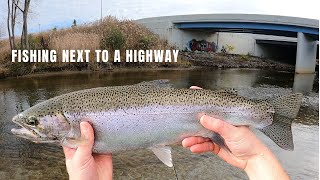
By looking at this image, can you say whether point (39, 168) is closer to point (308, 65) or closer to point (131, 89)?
point (131, 89)

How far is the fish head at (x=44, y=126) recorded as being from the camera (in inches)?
104

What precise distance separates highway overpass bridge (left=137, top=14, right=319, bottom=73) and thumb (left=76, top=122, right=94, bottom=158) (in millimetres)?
37490

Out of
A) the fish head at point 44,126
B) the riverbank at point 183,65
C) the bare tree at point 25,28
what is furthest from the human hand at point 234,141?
the bare tree at point 25,28

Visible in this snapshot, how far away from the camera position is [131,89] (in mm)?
2773

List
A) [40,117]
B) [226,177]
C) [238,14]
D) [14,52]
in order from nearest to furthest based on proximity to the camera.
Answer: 1. [40,117]
2. [226,177]
3. [14,52]
4. [238,14]

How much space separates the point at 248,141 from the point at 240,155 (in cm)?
17

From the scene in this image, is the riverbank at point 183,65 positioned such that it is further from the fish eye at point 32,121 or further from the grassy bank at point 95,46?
the fish eye at point 32,121

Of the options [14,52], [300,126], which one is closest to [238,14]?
[14,52]

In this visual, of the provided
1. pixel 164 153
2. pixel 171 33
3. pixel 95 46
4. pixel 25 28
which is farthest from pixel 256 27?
pixel 164 153

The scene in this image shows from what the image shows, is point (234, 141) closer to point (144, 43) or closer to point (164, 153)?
point (164, 153)

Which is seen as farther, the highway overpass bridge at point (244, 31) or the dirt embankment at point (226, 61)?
the dirt embankment at point (226, 61)

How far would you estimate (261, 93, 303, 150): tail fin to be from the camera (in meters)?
2.86

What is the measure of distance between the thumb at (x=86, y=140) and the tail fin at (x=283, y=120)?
1.36m

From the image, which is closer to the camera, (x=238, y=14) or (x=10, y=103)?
(x=10, y=103)
